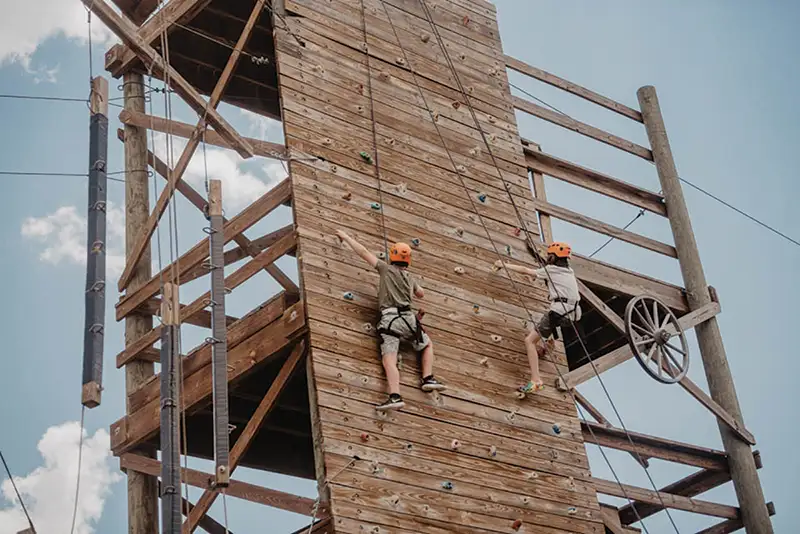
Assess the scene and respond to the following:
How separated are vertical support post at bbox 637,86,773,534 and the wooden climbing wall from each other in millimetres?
2684

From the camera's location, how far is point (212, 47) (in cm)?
1658

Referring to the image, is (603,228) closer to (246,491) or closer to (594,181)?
(594,181)

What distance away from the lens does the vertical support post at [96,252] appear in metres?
10.5

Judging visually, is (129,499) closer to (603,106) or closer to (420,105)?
(420,105)

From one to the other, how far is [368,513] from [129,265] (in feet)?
15.7

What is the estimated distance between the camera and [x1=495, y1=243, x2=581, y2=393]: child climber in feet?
46.5

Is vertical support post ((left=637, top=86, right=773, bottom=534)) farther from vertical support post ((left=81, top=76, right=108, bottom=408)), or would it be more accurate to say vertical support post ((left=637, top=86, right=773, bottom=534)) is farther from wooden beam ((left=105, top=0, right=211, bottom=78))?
vertical support post ((left=81, top=76, right=108, bottom=408))

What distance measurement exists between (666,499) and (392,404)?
435 cm

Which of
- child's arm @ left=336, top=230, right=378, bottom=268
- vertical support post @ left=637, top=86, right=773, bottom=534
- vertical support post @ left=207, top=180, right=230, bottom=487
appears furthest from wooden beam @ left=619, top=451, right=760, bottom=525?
vertical support post @ left=207, top=180, right=230, bottom=487

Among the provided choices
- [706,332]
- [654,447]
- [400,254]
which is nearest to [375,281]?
[400,254]

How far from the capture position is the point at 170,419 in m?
10.8

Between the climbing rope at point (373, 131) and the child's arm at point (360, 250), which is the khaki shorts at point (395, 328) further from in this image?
the climbing rope at point (373, 131)

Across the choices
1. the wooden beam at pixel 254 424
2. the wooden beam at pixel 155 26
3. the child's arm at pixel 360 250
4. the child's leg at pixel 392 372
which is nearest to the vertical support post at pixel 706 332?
the child's leg at pixel 392 372

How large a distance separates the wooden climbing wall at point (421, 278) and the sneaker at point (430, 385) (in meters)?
0.13
